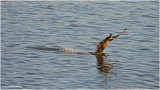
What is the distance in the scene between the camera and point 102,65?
66.9ft

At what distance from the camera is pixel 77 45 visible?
23875 mm

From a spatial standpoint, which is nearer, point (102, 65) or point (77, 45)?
point (102, 65)

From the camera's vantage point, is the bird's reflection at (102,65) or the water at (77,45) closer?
the water at (77,45)

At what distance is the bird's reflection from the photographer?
1956 centimetres

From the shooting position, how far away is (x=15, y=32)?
1029 inches

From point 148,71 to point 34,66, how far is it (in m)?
5.09

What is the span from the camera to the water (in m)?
17.9

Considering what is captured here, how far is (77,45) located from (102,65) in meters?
3.78

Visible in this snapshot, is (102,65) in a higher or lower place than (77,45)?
lower

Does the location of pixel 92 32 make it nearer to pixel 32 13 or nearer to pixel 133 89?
pixel 32 13

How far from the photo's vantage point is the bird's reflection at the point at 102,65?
19562 millimetres

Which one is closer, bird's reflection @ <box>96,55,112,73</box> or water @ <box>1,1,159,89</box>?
water @ <box>1,1,159,89</box>

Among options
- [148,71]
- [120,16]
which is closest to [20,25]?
[120,16]

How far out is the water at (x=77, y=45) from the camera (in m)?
17.9
